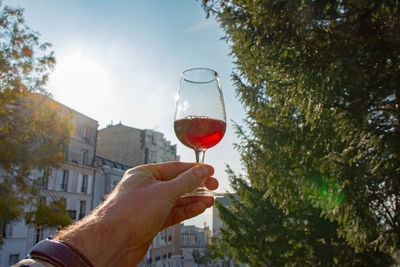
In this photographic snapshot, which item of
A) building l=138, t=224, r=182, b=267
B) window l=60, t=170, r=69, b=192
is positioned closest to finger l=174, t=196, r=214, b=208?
window l=60, t=170, r=69, b=192

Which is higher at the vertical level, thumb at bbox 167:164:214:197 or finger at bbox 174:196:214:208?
thumb at bbox 167:164:214:197

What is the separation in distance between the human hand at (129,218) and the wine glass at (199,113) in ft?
0.54

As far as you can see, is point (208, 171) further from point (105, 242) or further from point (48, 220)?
point (48, 220)

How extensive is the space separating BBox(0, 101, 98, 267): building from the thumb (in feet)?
67.4

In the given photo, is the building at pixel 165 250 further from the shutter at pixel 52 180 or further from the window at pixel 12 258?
the window at pixel 12 258

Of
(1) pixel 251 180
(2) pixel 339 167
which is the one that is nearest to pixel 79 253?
(2) pixel 339 167

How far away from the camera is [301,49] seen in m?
5.79

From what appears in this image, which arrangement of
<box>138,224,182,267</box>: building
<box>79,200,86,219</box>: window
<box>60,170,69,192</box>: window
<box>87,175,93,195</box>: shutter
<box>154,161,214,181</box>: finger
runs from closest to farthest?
<box>154,161,214,181</box>: finger, <box>60,170,69,192</box>: window, <box>79,200,86,219</box>: window, <box>87,175,93,195</box>: shutter, <box>138,224,182,267</box>: building

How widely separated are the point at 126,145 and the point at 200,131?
122ft

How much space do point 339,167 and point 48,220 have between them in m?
8.04

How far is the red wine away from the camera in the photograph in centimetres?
182

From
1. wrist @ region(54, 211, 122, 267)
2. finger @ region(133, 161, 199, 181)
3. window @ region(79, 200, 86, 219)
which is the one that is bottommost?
wrist @ region(54, 211, 122, 267)

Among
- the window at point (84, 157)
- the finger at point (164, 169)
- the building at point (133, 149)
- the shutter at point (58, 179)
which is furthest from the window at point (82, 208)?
the finger at point (164, 169)

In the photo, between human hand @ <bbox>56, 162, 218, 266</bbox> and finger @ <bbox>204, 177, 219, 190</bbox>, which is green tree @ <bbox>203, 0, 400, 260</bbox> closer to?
finger @ <bbox>204, 177, 219, 190</bbox>
